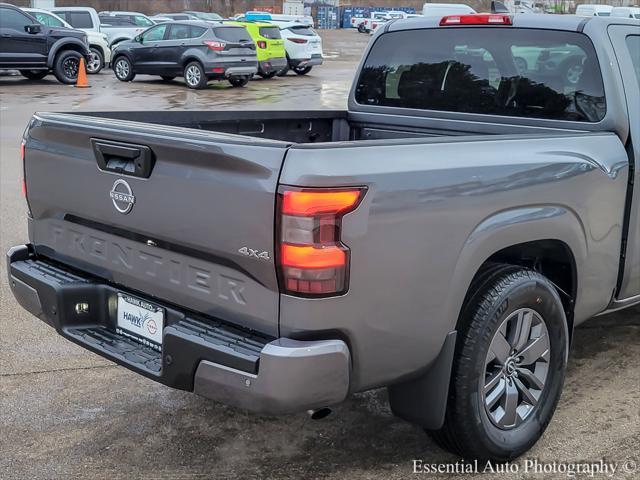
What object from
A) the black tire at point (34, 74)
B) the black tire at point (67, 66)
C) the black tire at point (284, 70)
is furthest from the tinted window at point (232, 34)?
the black tire at point (34, 74)

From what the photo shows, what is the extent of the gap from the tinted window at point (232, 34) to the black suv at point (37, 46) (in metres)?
3.75

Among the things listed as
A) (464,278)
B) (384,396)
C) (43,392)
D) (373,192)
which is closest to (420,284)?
(464,278)

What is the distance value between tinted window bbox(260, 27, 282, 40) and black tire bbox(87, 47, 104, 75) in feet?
17.5

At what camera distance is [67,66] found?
21.0m

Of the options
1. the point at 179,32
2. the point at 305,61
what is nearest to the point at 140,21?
the point at 305,61

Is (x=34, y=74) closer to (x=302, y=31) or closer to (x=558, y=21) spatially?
(x=302, y=31)

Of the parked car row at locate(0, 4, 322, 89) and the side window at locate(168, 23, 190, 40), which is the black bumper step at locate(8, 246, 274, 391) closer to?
the parked car row at locate(0, 4, 322, 89)

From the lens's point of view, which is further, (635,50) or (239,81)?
(239,81)

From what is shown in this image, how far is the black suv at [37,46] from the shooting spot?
1945 cm

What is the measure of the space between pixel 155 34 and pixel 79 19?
199 inches

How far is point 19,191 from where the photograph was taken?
8.62 meters

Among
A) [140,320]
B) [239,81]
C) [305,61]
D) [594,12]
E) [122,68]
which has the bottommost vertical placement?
[239,81]

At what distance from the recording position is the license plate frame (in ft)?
9.85

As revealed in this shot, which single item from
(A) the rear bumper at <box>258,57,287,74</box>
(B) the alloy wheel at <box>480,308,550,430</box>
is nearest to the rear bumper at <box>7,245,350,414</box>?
(B) the alloy wheel at <box>480,308,550,430</box>
